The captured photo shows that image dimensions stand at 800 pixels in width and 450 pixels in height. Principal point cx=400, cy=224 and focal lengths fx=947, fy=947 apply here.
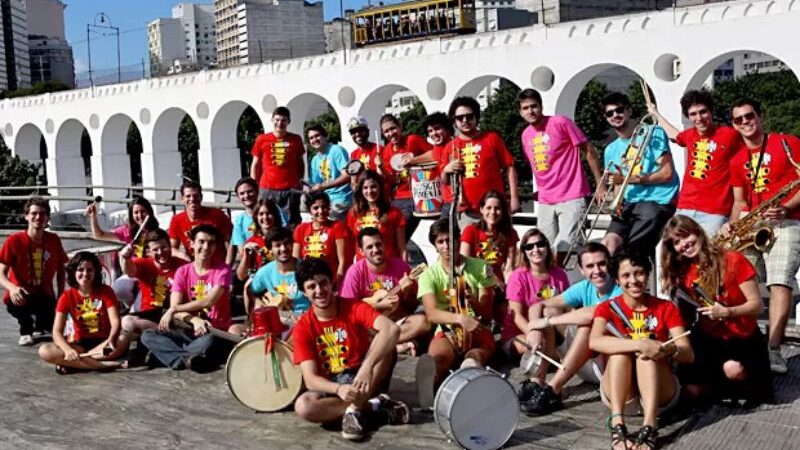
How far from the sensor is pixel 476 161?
6.67 meters

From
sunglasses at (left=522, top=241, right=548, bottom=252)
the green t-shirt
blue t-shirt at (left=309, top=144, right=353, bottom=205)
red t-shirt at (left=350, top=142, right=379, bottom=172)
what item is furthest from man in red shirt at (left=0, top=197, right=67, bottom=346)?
sunglasses at (left=522, top=241, right=548, bottom=252)

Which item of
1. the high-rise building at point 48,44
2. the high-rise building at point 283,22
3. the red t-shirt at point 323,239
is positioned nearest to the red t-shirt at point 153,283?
the red t-shirt at point 323,239

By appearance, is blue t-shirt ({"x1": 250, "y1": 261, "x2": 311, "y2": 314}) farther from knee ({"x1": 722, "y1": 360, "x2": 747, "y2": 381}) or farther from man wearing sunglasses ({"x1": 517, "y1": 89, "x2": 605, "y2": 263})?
knee ({"x1": 722, "y1": 360, "x2": 747, "y2": 381})

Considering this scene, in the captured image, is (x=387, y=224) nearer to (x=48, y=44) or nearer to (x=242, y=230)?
(x=242, y=230)

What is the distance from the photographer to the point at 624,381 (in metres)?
4.41

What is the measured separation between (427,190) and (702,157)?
204cm

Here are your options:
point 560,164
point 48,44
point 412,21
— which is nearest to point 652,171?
point 560,164

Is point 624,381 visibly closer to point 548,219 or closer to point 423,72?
point 548,219

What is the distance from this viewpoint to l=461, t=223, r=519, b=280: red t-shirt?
6.16m

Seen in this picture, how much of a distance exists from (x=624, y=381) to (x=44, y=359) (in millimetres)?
4078

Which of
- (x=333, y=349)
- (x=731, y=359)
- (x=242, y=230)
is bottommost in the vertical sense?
(x=731, y=359)

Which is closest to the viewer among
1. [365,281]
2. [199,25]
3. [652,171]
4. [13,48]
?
[365,281]

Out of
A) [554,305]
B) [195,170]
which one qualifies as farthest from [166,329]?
[195,170]

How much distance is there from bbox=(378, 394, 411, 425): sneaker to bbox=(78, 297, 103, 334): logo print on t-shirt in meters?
2.55
